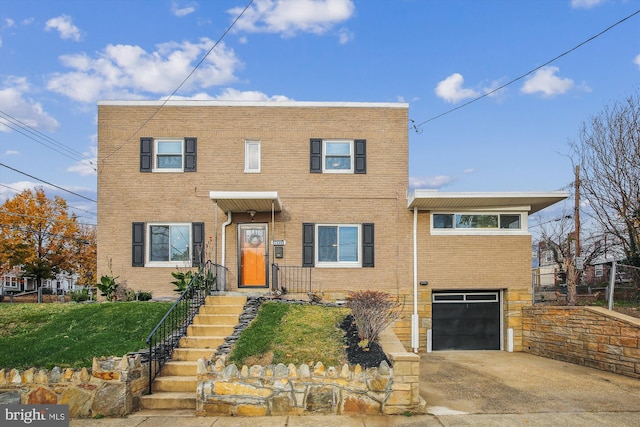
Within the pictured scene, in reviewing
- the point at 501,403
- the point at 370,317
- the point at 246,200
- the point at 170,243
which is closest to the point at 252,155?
the point at 246,200

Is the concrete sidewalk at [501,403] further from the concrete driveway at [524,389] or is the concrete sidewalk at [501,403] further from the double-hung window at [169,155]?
the double-hung window at [169,155]

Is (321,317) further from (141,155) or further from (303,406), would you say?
(141,155)

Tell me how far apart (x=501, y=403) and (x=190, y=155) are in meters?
10.4

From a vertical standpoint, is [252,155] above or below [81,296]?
above

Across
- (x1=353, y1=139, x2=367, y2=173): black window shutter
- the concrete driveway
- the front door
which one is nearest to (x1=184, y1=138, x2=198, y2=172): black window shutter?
the front door

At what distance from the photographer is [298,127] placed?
552 inches

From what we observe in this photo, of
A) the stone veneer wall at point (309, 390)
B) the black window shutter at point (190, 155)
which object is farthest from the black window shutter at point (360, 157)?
the stone veneer wall at point (309, 390)

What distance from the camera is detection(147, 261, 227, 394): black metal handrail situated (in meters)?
7.83

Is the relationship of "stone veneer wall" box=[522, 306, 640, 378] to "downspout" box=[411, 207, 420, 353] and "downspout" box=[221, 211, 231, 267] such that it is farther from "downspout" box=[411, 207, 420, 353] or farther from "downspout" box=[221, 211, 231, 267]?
"downspout" box=[221, 211, 231, 267]

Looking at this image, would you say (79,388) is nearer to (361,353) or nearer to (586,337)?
(361,353)

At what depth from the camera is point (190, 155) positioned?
13883 millimetres

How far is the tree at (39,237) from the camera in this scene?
88.7 ft

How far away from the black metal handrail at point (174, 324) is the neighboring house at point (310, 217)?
1.98m

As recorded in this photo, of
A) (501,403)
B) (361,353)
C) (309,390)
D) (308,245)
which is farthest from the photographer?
(308,245)
